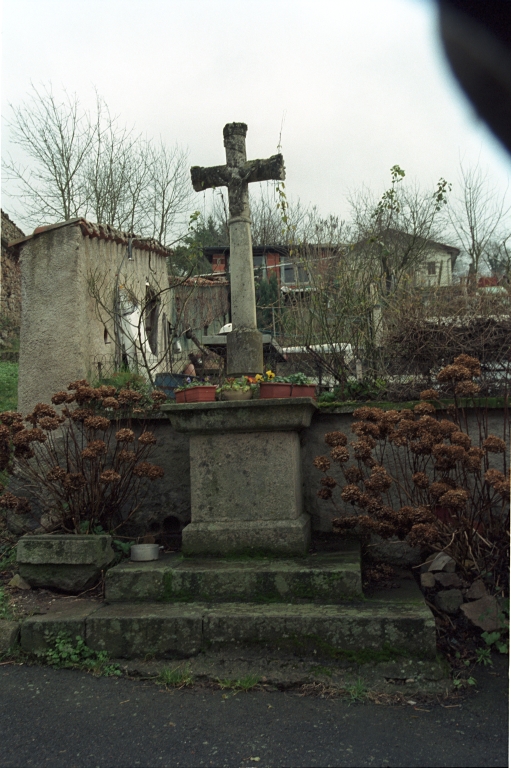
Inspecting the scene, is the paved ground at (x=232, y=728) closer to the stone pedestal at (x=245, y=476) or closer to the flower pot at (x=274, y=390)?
the stone pedestal at (x=245, y=476)

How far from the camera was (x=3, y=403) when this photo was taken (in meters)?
9.18

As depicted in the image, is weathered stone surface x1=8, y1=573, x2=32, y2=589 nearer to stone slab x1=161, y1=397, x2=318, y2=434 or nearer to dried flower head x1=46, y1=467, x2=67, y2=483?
dried flower head x1=46, y1=467, x2=67, y2=483

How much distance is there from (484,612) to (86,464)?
3010 millimetres

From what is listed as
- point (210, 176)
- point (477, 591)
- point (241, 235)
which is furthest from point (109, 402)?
point (477, 591)

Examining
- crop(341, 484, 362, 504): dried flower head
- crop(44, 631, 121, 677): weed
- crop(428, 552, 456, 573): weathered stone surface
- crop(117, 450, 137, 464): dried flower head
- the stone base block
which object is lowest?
crop(44, 631, 121, 677): weed

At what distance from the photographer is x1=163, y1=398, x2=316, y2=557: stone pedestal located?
4.26m

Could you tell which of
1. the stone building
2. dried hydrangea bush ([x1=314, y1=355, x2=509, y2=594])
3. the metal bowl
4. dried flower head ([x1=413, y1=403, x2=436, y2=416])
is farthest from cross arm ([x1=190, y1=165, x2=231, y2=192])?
the metal bowl

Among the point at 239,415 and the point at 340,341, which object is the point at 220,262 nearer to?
the point at 340,341

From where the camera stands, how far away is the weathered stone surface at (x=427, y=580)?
4.10m

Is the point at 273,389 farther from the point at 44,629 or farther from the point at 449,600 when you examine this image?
the point at 44,629

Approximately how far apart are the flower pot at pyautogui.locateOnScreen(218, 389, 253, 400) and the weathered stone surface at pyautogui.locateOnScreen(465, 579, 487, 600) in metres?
1.90

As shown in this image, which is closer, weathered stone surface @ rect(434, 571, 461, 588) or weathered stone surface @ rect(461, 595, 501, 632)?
weathered stone surface @ rect(461, 595, 501, 632)

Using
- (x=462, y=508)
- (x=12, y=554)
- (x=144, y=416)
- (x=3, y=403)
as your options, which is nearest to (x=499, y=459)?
(x=462, y=508)

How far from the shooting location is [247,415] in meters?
4.30
